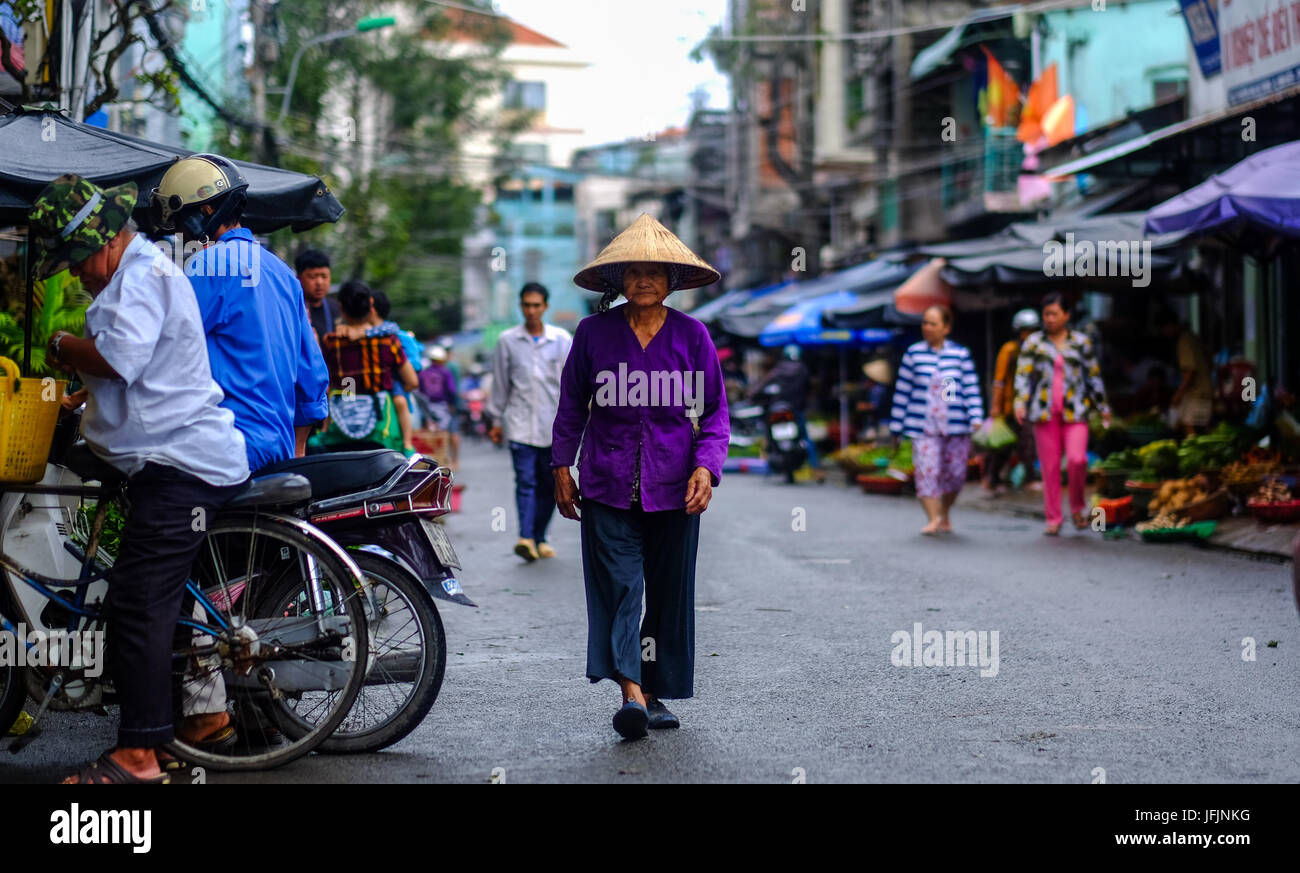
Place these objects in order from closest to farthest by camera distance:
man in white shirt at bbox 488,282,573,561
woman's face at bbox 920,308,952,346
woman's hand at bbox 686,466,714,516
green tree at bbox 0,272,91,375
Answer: woman's hand at bbox 686,466,714,516 → green tree at bbox 0,272,91,375 → man in white shirt at bbox 488,282,573,561 → woman's face at bbox 920,308,952,346

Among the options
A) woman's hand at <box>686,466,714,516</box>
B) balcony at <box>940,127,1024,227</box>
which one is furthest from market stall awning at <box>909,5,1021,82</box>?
woman's hand at <box>686,466,714,516</box>

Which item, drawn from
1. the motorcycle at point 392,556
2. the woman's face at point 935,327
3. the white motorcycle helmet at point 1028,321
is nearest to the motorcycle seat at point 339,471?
the motorcycle at point 392,556

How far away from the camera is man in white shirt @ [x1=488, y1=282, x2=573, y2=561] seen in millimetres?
11125

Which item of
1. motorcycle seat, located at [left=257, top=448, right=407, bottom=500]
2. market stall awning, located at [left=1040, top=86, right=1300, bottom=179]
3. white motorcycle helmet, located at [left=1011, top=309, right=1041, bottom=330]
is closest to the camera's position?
motorcycle seat, located at [left=257, top=448, right=407, bottom=500]

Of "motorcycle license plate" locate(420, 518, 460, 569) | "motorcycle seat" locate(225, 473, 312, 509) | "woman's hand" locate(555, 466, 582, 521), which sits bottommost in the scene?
"motorcycle license plate" locate(420, 518, 460, 569)

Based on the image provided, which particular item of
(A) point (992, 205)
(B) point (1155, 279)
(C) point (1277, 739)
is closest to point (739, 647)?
(C) point (1277, 739)

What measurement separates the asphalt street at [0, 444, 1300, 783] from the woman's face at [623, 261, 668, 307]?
158 cm

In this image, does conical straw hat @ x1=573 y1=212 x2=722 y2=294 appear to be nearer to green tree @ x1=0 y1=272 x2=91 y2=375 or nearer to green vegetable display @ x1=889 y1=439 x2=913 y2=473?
green tree @ x1=0 y1=272 x2=91 y2=375

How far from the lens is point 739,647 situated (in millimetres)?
7543

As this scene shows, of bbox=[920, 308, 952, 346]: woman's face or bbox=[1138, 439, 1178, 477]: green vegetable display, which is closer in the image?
bbox=[920, 308, 952, 346]: woman's face

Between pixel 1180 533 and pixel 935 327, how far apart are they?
268cm

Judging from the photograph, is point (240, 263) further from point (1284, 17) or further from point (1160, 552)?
point (1284, 17)

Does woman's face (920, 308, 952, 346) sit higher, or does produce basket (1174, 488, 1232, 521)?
woman's face (920, 308, 952, 346)

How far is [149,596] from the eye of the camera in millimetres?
4590
